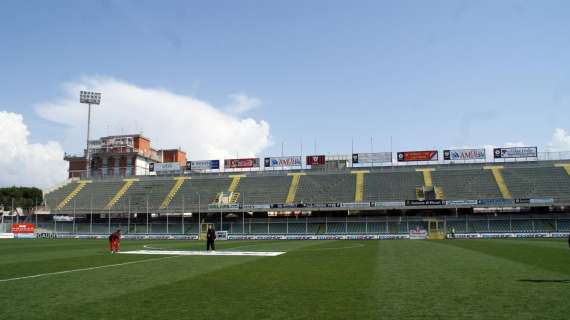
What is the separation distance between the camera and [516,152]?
80000mm

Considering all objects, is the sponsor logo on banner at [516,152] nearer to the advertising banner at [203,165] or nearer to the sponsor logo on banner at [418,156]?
the sponsor logo on banner at [418,156]

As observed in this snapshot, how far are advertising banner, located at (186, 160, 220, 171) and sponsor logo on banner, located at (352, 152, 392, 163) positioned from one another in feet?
87.6

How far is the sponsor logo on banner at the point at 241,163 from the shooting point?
3497 inches

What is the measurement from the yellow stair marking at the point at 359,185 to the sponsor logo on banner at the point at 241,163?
1875cm

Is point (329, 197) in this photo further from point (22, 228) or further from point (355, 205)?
point (22, 228)

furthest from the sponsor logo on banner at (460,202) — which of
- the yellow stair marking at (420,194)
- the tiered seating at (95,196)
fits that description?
the tiered seating at (95,196)

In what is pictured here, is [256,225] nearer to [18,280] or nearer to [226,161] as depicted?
[226,161]

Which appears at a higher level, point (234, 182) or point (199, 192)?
point (234, 182)

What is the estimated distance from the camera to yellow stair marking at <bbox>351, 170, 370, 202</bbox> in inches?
2884

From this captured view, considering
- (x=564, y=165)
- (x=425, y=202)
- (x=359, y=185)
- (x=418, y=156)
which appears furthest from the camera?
(x=418, y=156)

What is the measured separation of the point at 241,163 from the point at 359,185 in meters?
24.2

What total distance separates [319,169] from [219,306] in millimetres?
75564

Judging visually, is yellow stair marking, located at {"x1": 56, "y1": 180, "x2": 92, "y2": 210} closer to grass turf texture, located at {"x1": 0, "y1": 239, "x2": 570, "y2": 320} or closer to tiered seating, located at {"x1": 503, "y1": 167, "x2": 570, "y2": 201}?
grass turf texture, located at {"x1": 0, "y1": 239, "x2": 570, "y2": 320}

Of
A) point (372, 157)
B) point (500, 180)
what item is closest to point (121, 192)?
point (372, 157)
